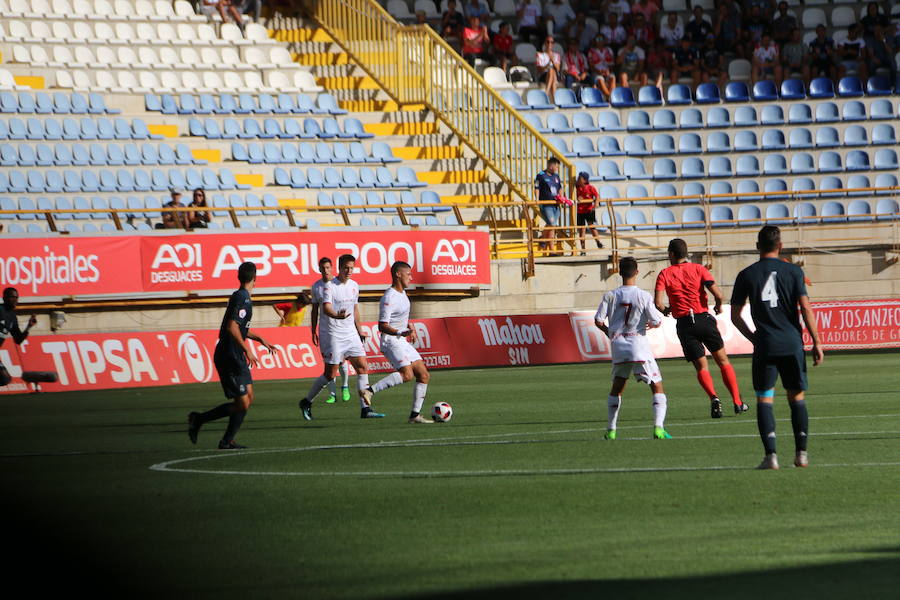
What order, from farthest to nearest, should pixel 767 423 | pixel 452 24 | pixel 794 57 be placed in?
pixel 794 57 → pixel 452 24 → pixel 767 423

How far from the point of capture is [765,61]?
35562 millimetres

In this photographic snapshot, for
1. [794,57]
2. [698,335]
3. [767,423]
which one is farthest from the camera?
[794,57]

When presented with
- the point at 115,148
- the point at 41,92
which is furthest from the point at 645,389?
the point at 41,92

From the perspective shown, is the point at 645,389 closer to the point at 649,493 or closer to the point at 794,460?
the point at 794,460

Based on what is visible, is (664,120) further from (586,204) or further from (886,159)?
(586,204)

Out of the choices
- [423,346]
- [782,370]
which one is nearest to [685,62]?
[423,346]

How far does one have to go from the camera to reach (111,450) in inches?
544

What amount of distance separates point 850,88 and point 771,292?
2649cm

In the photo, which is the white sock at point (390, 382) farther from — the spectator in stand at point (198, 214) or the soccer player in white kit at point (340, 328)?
the spectator in stand at point (198, 214)

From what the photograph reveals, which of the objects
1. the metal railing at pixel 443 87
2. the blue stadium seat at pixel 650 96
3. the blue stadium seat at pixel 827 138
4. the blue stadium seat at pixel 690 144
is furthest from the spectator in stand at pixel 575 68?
the blue stadium seat at pixel 827 138

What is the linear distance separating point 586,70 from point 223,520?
93.5ft

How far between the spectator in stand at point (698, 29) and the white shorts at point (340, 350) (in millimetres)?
20521

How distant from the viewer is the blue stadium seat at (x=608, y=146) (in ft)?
112

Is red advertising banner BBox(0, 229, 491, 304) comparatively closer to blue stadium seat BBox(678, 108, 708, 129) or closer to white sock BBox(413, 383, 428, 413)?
blue stadium seat BBox(678, 108, 708, 129)
